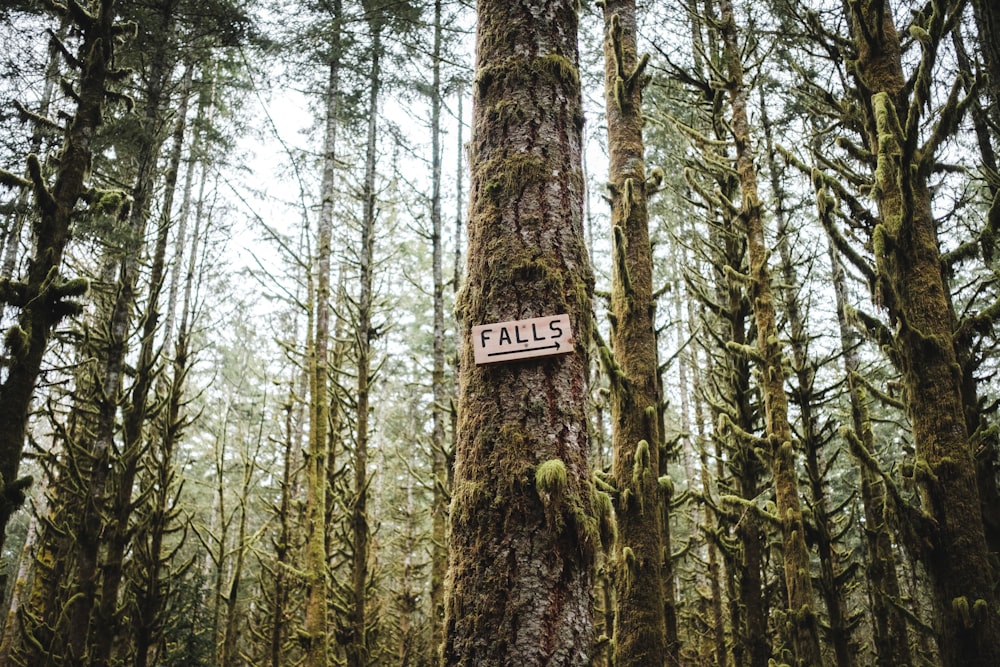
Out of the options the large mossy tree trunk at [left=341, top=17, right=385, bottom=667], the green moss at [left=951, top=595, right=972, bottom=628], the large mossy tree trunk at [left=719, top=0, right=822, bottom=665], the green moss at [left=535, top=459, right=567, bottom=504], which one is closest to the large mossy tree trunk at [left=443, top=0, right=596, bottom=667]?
the green moss at [left=535, top=459, right=567, bottom=504]

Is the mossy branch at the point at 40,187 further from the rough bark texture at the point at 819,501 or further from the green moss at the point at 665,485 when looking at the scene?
the rough bark texture at the point at 819,501

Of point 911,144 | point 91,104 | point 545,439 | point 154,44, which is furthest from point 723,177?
point 154,44

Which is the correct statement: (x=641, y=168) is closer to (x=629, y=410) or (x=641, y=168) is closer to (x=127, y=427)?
(x=629, y=410)

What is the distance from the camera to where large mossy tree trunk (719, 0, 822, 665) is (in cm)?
498

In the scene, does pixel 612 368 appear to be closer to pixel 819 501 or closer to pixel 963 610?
pixel 963 610

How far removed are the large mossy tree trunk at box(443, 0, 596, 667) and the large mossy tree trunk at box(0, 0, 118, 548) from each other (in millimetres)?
4294

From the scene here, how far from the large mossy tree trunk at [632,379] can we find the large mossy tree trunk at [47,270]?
4423mm

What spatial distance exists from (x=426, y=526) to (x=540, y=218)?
22.9m

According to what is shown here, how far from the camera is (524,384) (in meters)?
2.08

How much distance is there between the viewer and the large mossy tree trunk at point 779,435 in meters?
4.98

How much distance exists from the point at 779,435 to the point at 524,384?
4.05 m

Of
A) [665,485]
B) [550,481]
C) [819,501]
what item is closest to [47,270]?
[550,481]

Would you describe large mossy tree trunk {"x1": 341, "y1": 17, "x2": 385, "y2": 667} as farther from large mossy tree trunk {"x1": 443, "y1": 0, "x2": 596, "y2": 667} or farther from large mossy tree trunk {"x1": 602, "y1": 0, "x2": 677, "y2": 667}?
large mossy tree trunk {"x1": 443, "y1": 0, "x2": 596, "y2": 667}

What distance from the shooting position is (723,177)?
7273 mm
